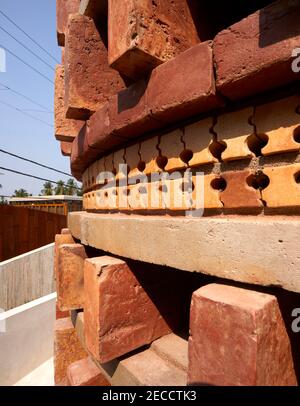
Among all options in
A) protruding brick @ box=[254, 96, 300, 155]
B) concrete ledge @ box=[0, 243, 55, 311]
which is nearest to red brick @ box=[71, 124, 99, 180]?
protruding brick @ box=[254, 96, 300, 155]

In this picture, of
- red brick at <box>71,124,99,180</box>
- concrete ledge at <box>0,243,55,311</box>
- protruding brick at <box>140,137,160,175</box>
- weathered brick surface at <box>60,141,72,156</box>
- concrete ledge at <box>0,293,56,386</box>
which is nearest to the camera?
protruding brick at <box>140,137,160,175</box>

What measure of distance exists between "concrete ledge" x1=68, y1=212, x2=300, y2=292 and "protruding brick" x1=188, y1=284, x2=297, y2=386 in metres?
0.08

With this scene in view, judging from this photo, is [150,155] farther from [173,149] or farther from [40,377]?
[40,377]

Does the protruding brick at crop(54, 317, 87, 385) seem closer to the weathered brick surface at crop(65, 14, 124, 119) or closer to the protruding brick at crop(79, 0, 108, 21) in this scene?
the weathered brick surface at crop(65, 14, 124, 119)

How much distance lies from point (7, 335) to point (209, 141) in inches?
119

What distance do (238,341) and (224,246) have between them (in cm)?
30

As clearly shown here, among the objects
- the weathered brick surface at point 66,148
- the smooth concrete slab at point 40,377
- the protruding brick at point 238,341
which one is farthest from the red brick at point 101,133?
the smooth concrete slab at point 40,377

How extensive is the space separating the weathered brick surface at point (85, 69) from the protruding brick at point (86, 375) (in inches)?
63.1

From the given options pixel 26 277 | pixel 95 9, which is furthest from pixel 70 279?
pixel 26 277

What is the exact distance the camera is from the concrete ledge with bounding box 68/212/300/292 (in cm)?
82

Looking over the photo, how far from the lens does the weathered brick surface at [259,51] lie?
0.84 meters

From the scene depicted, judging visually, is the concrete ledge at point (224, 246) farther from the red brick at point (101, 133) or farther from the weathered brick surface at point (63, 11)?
the weathered brick surface at point (63, 11)

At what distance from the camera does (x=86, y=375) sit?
1.61 metres

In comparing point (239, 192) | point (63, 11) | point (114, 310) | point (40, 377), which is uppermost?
point (63, 11)
